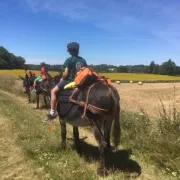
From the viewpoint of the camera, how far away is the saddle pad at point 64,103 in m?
6.86

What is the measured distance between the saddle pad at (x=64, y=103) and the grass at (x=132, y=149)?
1056 mm

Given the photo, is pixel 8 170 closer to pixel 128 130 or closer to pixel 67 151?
pixel 67 151

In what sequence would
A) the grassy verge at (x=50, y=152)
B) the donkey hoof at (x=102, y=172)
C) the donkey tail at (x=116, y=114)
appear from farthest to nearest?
the donkey tail at (x=116, y=114), the donkey hoof at (x=102, y=172), the grassy verge at (x=50, y=152)

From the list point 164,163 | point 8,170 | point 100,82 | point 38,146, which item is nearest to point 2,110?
point 38,146

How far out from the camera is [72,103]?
263 inches

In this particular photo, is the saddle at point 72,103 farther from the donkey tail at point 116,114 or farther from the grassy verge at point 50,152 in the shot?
the grassy verge at point 50,152

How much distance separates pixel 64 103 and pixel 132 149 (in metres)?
2.18

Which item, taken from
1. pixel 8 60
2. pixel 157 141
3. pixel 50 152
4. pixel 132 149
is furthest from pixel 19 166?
pixel 8 60

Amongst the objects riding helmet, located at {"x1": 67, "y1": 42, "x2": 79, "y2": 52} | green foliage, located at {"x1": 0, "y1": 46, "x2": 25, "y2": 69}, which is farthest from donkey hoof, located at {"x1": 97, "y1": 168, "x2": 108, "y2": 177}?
green foliage, located at {"x1": 0, "y1": 46, "x2": 25, "y2": 69}

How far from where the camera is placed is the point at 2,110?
1280 cm

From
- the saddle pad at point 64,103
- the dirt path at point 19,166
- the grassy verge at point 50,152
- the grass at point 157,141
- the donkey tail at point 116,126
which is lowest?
the dirt path at point 19,166

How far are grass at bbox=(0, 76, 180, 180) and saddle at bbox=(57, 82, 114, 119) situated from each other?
109cm

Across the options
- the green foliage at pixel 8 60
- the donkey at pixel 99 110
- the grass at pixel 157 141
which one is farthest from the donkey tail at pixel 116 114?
the green foliage at pixel 8 60

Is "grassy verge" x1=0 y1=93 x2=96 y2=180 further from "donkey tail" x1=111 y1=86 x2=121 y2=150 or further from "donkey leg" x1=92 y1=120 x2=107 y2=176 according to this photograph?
"donkey tail" x1=111 y1=86 x2=121 y2=150
